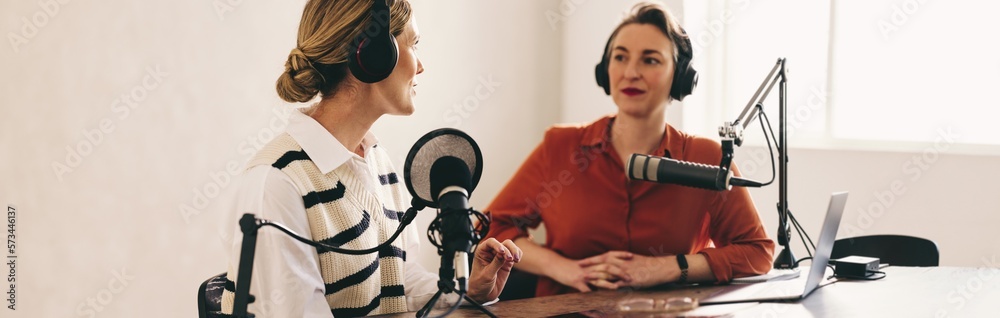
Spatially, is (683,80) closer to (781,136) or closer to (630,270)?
(781,136)

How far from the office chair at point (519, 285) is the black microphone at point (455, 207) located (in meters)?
1.29

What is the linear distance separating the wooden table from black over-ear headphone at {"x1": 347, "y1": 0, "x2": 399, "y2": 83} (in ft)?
1.60

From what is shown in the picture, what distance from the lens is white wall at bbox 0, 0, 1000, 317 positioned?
2.55m

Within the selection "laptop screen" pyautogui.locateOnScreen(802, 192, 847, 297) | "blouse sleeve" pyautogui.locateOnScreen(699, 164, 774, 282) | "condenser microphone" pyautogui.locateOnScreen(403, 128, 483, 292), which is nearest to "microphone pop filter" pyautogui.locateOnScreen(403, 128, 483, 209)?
"condenser microphone" pyautogui.locateOnScreen(403, 128, 483, 292)

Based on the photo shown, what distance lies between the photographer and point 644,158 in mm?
2055

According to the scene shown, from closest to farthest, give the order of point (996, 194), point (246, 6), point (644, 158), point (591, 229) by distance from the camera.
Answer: point (644, 158) < point (591, 229) < point (246, 6) < point (996, 194)

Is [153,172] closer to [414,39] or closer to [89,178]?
[89,178]

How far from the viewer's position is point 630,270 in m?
Result: 2.26

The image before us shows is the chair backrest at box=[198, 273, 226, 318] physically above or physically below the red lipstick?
below

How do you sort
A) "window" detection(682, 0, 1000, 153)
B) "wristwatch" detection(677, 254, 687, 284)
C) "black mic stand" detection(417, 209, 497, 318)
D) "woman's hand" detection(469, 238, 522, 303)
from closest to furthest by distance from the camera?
"black mic stand" detection(417, 209, 497, 318) < "woman's hand" detection(469, 238, 522, 303) < "wristwatch" detection(677, 254, 687, 284) < "window" detection(682, 0, 1000, 153)

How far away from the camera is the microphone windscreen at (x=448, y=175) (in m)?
1.29

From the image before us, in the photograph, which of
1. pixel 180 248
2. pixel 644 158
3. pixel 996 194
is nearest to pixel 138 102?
pixel 180 248

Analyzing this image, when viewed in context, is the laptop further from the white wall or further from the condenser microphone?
the white wall

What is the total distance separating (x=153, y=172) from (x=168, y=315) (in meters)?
0.47
